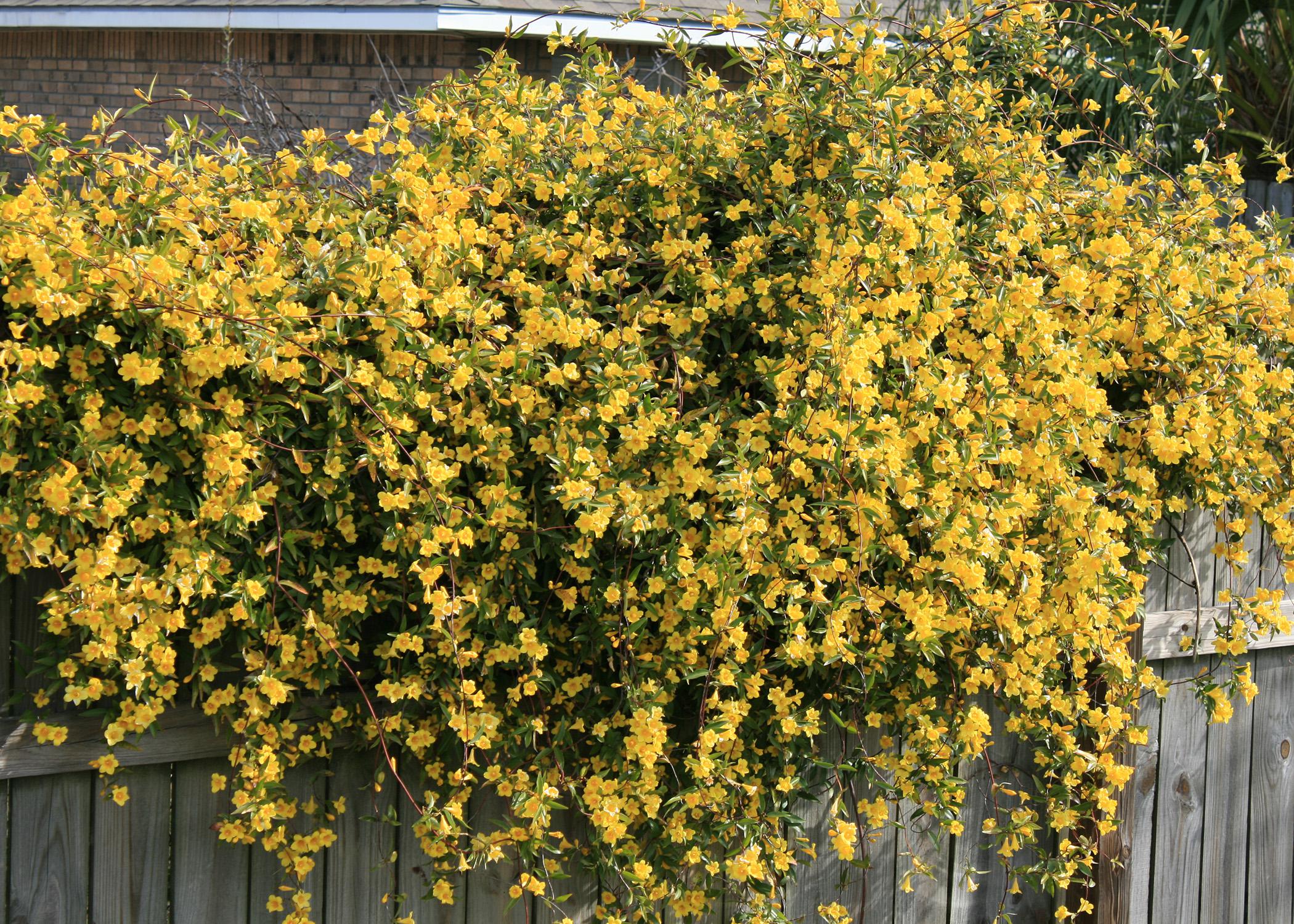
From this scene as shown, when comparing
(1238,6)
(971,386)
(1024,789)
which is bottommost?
(1024,789)

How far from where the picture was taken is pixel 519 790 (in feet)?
6.71

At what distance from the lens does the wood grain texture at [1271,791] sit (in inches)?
125

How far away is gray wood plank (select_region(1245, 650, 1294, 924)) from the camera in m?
3.18

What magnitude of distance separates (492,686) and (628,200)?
96 cm

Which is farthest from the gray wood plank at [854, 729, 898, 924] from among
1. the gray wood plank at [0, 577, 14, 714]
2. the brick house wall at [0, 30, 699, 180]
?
the brick house wall at [0, 30, 699, 180]

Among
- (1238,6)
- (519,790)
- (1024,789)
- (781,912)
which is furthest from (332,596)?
(1238,6)

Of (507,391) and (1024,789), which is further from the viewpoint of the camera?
(1024,789)

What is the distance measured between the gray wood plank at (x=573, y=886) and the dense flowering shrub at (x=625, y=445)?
0.03 metres

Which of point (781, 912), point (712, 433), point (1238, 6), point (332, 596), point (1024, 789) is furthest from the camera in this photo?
point (1238, 6)

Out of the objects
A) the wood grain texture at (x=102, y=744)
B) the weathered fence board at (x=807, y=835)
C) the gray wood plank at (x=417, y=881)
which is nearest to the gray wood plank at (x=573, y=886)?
the weathered fence board at (x=807, y=835)

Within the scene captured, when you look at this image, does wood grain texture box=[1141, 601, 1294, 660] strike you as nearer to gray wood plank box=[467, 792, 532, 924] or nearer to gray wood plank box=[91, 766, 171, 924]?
gray wood plank box=[467, 792, 532, 924]

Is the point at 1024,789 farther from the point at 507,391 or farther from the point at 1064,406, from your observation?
the point at 507,391

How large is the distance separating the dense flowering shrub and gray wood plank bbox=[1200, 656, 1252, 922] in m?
0.52

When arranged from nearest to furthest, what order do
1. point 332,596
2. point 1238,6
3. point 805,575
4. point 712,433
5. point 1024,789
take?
point 332,596
point 712,433
point 805,575
point 1024,789
point 1238,6
